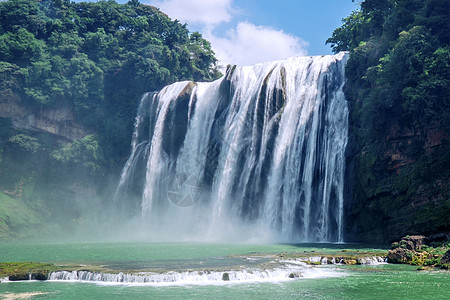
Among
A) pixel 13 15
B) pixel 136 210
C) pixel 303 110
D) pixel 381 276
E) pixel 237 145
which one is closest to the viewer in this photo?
pixel 381 276

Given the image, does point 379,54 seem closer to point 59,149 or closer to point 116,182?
→ point 116,182

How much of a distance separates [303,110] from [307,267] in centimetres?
2005

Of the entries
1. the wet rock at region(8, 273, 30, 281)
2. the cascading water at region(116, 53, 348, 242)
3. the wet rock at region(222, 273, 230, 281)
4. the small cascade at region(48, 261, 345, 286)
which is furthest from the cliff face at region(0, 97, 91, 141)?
the wet rock at region(222, 273, 230, 281)

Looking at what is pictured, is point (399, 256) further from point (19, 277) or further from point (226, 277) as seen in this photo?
point (19, 277)

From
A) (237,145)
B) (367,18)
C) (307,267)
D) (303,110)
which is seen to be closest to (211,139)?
(237,145)

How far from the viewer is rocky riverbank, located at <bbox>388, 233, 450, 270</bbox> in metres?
21.6

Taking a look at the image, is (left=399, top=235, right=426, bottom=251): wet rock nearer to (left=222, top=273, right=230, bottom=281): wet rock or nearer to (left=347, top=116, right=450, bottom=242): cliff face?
(left=347, top=116, right=450, bottom=242): cliff face

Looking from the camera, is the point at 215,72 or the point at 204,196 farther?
the point at 215,72

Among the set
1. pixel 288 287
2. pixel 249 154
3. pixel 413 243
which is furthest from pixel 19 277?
pixel 249 154

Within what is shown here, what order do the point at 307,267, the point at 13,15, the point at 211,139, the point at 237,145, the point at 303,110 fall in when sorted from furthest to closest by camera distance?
the point at 13,15 → the point at 211,139 → the point at 237,145 → the point at 303,110 → the point at 307,267

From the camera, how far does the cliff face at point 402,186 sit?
1108 inches

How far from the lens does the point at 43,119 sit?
5272 cm

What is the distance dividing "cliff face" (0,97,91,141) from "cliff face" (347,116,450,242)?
32.6 metres

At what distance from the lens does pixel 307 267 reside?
2102 centimetres
